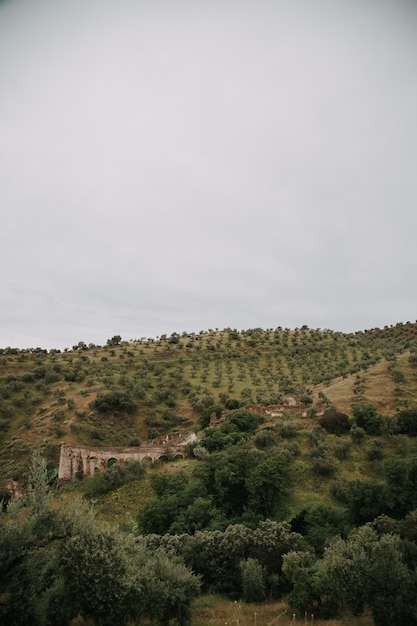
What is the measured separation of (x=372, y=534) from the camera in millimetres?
18953

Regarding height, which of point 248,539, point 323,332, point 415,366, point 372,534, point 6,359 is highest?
point 323,332

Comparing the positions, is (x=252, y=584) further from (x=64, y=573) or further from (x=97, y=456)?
(x=97, y=456)

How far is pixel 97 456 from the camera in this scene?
46031mm

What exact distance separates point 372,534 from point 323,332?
4143 inches

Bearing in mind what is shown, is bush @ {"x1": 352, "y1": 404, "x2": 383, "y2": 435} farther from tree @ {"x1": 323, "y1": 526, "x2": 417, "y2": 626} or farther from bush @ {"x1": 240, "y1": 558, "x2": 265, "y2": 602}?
bush @ {"x1": 240, "y1": 558, "x2": 265, "y2": 602}

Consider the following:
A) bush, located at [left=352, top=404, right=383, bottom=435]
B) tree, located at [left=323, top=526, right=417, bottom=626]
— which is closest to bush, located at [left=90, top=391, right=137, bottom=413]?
bush, located at [left=352, top=404, right=383, bottom=435]

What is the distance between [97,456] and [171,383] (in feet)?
97.5

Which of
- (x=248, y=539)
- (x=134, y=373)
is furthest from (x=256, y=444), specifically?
(x=134, y=373)

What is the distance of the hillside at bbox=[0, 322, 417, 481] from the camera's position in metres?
51.4

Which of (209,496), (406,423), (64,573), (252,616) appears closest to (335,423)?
(406,423)

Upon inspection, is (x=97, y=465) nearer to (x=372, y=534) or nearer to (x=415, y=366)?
(x=372, y=534)

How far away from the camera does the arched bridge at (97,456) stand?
147 feet

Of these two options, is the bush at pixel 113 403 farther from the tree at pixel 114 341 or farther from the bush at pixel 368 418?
the tree at pixel 114 341

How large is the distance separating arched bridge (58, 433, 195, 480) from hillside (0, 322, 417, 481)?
14.7ft
